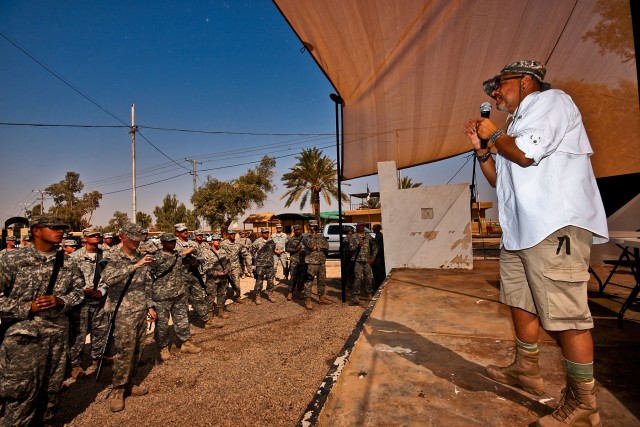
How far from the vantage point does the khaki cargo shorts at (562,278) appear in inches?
57.9

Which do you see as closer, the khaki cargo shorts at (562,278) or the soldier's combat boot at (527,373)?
the khaki cargo shorts at (562,278)

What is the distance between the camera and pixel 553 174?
5.08 feet

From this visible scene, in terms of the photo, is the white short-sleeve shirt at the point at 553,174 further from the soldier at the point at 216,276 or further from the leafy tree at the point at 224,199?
the leafy tree at the point at 224,199

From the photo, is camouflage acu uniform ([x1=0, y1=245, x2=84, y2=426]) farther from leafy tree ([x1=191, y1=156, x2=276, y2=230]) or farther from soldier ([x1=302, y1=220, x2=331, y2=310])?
leafy tree ([x1=191, y1=156, x2=276, y2=230])

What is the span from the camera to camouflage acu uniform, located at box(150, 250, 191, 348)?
497 centimetres

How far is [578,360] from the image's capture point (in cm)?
146

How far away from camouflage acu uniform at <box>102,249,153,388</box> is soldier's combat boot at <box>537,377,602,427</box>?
12.4 ft

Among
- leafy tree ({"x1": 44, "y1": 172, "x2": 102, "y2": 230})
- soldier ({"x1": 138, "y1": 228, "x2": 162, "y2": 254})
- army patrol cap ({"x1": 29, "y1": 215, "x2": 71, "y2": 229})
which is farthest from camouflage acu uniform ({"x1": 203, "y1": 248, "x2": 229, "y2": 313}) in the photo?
leafy tree ({"x1": 44, "y1": 172, "x2": 102, "y2": 230})

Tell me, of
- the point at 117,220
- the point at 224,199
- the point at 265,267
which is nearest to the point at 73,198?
the point at 117,220

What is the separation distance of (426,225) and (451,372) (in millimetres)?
4982

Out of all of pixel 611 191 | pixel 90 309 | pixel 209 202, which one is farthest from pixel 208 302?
pixel 209 202

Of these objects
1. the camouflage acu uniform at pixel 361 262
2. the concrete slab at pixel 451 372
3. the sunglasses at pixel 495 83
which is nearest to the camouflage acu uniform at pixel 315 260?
the camouflage acu uniform at pixel 361 262

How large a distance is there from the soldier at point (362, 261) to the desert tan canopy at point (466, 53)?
357 centimetres

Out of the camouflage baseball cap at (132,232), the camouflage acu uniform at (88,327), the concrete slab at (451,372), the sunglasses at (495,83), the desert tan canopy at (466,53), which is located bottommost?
the camouflage acu uniform at (88,327)
